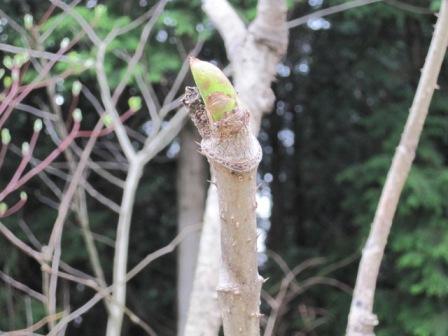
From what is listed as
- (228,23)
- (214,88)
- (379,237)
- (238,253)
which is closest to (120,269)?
(228,23)

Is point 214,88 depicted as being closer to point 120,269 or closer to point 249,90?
point 249,90

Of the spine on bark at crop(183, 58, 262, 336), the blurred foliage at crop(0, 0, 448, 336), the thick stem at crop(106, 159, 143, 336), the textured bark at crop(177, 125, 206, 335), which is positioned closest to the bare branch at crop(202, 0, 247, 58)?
the blurred foliage at crop(0, 0, 448, 336)

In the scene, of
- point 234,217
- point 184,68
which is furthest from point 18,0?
point 234,217

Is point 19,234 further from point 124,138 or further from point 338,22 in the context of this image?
point 338,22

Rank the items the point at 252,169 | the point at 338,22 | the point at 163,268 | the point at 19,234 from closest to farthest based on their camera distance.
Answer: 1. the point at 252,169
2. the point at 19,234
3. the point at 338,22
4. the point at 163,268

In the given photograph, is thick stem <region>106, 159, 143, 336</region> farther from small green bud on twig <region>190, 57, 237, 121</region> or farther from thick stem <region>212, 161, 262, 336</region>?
small green bud on twig <region>190, 57, 237, 121</region>

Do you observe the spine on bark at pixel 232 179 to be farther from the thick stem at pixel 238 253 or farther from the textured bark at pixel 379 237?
the textured bark at pixel 379 237
